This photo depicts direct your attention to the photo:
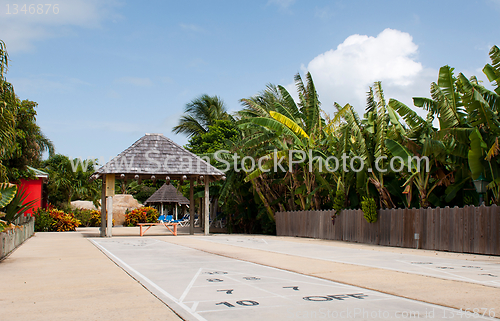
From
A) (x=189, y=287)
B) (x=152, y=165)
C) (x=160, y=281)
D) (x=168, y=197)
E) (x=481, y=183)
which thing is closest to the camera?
(x=189, y=287)

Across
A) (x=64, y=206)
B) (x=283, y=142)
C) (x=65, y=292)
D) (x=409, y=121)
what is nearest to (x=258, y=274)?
(x=65, y=292)

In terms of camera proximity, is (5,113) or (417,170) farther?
(417,170)

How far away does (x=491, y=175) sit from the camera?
1277cm

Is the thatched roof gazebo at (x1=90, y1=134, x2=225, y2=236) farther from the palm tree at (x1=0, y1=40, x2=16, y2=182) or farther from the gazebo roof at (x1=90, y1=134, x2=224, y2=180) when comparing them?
the palm tree at (x1=0, y1=40, x2=16, y2=182)

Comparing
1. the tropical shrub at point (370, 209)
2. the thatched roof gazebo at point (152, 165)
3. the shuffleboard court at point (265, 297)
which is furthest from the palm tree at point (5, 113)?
the tropical shrub at point (370, 209)

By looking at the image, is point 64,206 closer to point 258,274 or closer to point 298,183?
point 298,183

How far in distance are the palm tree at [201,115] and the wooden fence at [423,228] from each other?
24400 mm

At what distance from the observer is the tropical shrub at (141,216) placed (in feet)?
117

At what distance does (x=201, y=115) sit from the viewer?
44281mm

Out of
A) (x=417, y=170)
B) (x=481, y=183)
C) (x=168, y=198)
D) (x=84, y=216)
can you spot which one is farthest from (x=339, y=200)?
(x=168, y=198)

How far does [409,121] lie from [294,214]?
28.3ft

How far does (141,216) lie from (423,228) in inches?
1016

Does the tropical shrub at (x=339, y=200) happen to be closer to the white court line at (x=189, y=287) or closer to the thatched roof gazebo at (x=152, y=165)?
the thatched roof gazebo at (x=152, y=165)

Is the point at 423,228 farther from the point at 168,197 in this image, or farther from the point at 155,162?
the point at 168,197
